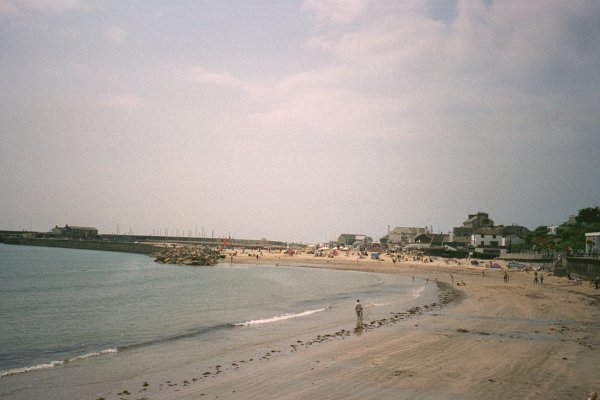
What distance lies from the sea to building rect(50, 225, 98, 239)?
149m

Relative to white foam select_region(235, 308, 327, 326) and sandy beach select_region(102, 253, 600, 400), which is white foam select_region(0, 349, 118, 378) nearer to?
sandy beach select_region(102, 253, 600, 400)

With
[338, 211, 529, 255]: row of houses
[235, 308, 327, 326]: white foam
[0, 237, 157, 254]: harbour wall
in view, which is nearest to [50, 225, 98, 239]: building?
[0, 237, 157, 254]: harbour wall

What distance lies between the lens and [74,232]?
605 ft

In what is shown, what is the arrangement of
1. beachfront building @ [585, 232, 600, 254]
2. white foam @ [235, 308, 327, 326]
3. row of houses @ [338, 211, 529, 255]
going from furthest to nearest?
row of houses @ [338, 211, 529, 255], beachfront building @ [585, 232, 600, 254], white foam @ [235, 308, 327, 326]

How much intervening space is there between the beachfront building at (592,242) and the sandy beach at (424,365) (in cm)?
3584

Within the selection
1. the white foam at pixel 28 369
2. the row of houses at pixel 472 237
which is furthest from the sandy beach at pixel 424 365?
the row of houses at pixel 472 237

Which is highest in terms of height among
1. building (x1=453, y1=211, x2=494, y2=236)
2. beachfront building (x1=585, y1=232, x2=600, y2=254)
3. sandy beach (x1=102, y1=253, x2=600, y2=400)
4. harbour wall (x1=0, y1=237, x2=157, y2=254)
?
building (x1=453, y1=211, x2=494, y2=236)

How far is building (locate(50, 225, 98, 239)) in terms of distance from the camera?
7239 inches

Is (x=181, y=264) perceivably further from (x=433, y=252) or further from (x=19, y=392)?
(x=19, y=392)

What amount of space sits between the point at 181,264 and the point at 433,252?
59.1 metres

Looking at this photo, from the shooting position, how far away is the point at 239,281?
177 ft

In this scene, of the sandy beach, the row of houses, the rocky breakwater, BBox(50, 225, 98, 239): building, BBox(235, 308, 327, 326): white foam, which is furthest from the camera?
BBox(50, 225, 98, 239): building

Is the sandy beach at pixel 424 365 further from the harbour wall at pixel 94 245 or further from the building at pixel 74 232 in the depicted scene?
the building at pixel 74 232

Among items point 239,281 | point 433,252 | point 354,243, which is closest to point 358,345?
point 239,281
